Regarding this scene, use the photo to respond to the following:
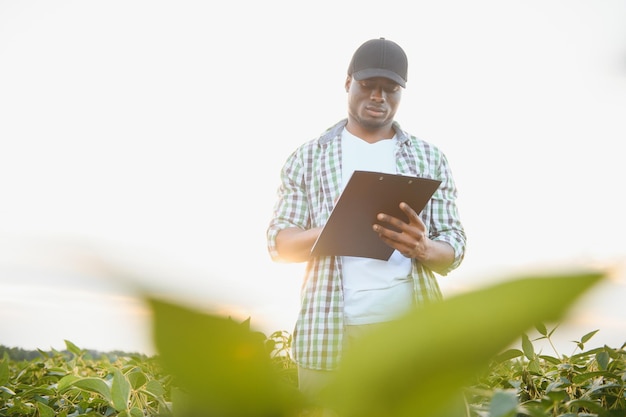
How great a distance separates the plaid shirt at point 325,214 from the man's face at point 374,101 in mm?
123

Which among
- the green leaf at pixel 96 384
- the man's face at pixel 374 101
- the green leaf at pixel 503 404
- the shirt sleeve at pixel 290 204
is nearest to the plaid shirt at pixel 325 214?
the shirt sleeve at pixel 290 204

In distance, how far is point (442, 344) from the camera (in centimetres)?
21

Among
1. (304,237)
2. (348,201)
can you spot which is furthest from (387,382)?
(304,237)

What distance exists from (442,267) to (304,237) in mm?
489

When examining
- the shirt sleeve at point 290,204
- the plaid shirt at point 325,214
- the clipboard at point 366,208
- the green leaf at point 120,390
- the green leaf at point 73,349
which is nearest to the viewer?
the green leaf at point 120,390

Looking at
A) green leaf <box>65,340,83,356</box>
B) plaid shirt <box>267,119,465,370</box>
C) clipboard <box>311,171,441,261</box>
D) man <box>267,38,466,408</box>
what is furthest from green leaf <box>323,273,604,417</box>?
green leaf <box>65,340,83,356</box>

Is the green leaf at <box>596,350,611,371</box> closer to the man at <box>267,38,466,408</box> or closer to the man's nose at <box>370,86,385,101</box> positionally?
the man at <box>267,38,466,408</box>

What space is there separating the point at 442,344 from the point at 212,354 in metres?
0.08

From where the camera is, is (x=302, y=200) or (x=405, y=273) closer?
(x=405, y=273)

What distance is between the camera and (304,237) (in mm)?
2131

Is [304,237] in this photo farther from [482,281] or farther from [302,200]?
[482,281]

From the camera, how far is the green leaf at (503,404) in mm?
295

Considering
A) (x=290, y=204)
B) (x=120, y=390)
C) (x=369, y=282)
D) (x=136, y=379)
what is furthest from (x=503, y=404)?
(x=290, y=204)

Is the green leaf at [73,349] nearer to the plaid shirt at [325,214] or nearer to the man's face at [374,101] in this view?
the plaid shirt at [325,214]
